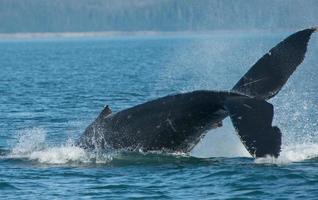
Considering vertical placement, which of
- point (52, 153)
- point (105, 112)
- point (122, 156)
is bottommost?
point (122, 156)

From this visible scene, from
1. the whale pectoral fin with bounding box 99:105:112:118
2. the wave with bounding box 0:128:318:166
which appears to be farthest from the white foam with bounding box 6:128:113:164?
the whale pectoral fin with bounding box 99:105:112:118

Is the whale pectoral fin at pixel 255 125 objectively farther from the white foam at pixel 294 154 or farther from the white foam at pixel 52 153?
the white foam at pixel 52 153

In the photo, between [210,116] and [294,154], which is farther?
[294,154]

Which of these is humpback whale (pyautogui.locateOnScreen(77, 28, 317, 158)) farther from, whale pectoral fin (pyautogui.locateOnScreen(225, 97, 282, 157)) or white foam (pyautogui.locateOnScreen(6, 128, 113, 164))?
white foam (pyautogui.locateOnScreen(6, 128, 113, 164))

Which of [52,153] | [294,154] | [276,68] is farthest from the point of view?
[52,153]

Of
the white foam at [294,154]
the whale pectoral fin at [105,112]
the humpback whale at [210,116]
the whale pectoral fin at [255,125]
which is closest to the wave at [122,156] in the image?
the white foam at [294,154]

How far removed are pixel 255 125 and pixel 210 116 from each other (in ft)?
4.56

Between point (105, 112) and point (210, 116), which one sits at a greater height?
point (105, 112)

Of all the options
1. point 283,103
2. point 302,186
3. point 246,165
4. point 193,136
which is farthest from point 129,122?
point 283,103

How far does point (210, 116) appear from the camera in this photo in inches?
664

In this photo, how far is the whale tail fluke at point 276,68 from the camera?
16469 mm

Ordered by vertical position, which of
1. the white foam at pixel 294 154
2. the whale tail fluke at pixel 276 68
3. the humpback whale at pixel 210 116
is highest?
the whale tail fluke at pixel 276 68

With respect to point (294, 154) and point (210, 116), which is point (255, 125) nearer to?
point (210, 116)

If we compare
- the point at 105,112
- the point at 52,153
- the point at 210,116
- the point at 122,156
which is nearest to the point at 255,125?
the point at 210,116
